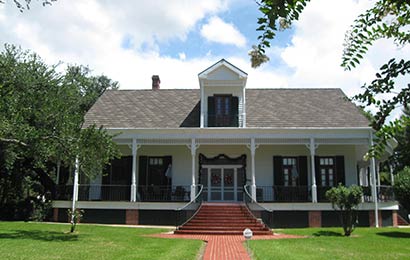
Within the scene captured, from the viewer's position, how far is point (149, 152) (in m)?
23.2

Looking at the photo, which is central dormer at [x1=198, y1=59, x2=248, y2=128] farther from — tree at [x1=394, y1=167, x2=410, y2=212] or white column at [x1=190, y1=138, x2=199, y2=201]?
tree at [x1=394, y1=167, x2=410, y2=212]

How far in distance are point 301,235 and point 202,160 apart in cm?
794

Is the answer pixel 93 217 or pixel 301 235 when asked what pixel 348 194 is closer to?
pixel 301 235

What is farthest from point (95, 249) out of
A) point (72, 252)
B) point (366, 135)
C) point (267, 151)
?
point (366, 135)

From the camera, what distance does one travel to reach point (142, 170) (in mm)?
22828

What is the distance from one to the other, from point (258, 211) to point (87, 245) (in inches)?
355

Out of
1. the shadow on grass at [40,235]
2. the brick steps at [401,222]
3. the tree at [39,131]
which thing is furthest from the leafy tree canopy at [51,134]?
the brick steps at [401,222]

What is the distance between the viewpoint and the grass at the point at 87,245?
35.0 feet

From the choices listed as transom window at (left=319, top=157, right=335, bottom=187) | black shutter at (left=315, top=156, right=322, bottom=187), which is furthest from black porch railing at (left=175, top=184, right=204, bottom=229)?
transom window at (left=319, top=157, right=335, bottom=187)

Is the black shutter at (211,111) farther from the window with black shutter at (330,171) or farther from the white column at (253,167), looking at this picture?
the window with black shutter at (330,171)

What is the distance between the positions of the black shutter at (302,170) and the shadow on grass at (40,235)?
12111 mm

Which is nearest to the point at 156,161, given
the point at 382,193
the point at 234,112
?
the point at 234,112

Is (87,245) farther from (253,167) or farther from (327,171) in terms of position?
(327,171)

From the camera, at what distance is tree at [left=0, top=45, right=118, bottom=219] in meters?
15.5
